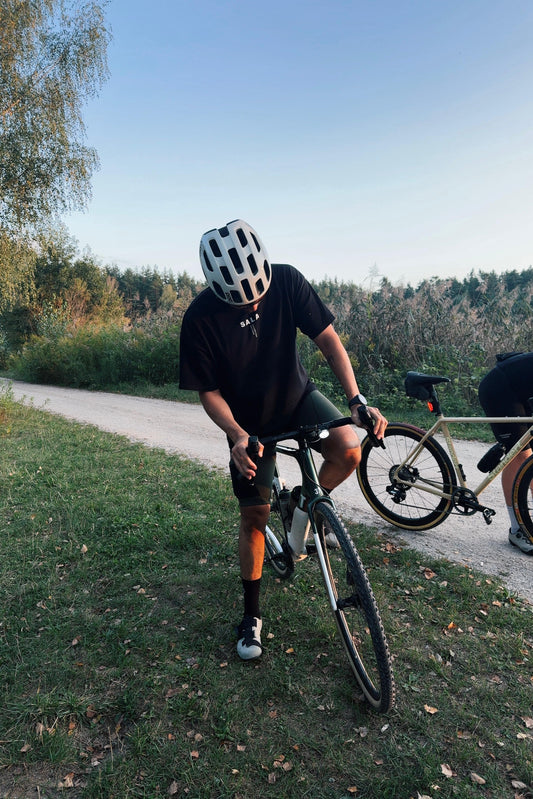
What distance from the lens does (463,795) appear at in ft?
6.41

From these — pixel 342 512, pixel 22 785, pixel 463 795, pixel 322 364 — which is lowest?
pixel 22 785

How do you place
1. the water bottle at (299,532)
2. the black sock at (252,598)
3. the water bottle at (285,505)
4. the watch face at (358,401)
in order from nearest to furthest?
the watch face at (358,401) → the water bottle at (299,532) → the black sock at (252,598) → the water bottle at (285,505)

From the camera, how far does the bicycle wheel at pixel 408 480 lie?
408 centimetres

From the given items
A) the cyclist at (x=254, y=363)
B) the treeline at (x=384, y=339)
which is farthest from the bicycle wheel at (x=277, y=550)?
the treeline at (x=384, y=339)

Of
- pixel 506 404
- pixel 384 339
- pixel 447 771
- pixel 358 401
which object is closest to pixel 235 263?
pixel 358 401

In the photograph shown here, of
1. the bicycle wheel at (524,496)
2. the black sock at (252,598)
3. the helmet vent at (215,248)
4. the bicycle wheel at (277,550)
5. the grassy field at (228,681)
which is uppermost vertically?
the helmet vent at (215,248)

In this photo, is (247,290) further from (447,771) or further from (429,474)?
(429,474)

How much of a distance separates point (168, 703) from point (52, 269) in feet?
120

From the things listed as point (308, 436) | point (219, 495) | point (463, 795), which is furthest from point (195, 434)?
point (463, 795)

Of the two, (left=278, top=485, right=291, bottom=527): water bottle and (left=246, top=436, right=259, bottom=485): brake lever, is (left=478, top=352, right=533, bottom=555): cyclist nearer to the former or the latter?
(left=278, top=485, right=291, bottom=527): water bottle

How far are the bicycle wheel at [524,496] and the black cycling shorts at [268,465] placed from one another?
175 centimetres

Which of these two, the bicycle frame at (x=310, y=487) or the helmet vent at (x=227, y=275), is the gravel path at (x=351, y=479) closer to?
the bicycle frame at (x=310, y=487)

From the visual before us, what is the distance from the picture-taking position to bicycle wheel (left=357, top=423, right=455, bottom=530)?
4078mm

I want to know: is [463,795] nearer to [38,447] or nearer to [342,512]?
[342,512]
